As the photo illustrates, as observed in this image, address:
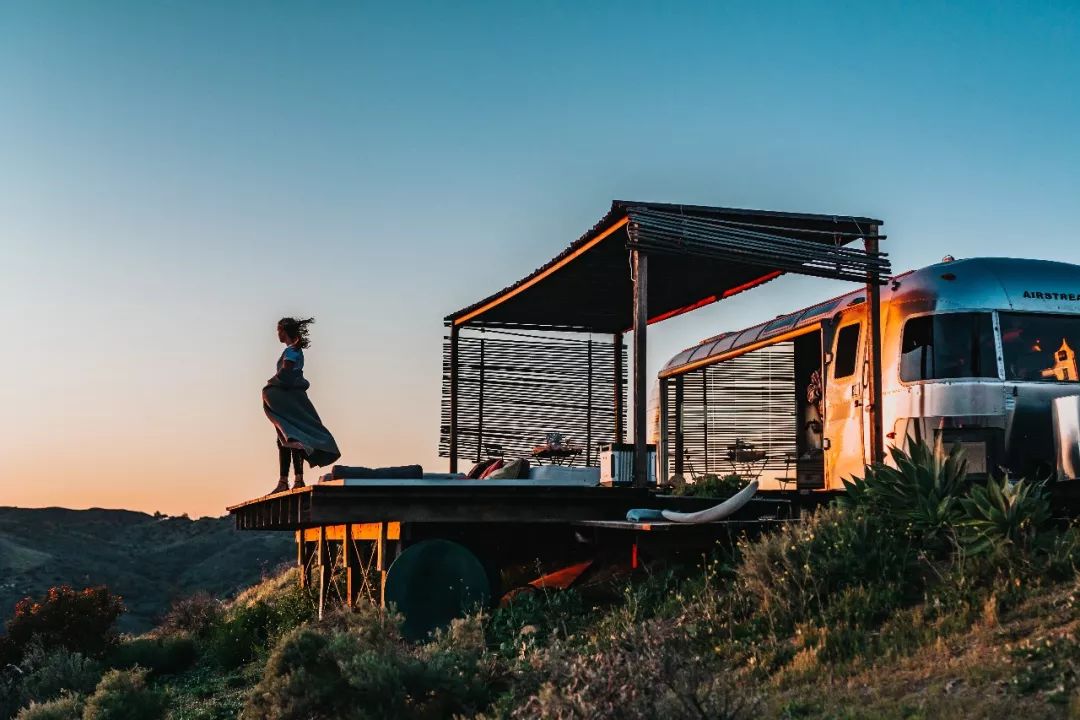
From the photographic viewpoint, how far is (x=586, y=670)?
693 cm

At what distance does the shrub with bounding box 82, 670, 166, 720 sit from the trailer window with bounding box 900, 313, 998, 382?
825 cm

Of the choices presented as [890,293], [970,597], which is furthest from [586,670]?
[890,293]

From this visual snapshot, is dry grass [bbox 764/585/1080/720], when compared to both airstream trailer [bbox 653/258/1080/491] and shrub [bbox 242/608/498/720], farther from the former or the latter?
airstream trailer [bbox 653/258/1080/491]

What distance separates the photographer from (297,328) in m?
13.6

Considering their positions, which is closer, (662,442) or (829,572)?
(829,572)

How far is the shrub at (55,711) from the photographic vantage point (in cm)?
1135

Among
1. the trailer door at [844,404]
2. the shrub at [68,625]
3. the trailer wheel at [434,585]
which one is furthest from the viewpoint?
the shrub at [68,625]

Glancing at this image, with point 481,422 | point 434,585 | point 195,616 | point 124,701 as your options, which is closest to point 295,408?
point 434,585

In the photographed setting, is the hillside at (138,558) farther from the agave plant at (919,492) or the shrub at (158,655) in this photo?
the agave plant at (919,492)

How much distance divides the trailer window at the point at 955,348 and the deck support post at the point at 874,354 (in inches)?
14.7

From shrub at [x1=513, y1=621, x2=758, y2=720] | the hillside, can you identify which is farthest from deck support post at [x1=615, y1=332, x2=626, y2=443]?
the hillside

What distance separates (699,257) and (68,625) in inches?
416

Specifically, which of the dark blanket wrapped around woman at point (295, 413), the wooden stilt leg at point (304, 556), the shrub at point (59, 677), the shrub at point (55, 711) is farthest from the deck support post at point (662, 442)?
the shrub at point (55, 711)

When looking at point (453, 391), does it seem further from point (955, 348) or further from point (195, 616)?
point (955, 348)
